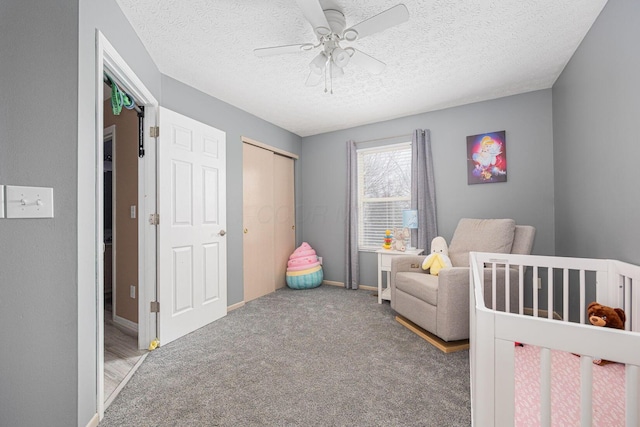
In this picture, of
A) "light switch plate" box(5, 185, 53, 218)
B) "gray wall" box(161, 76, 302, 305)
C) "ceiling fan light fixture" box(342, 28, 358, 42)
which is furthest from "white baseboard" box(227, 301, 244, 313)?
"ceiling fan light fixture" box(342, 28, 358, 42)

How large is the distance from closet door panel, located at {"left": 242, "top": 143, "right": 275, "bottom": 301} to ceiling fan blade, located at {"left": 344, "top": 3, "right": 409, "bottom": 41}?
209 centimetres

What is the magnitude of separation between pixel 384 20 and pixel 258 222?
2635mm

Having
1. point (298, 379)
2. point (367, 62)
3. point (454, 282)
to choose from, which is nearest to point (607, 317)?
point (454, 282)

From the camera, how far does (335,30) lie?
5.67 ft

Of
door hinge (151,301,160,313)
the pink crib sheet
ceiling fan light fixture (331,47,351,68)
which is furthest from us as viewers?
door hinge (151,301,160,313)

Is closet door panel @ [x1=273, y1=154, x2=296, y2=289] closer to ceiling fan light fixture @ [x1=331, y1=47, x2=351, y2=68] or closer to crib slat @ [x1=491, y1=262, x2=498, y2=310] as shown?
ceiling fan light fixture @ [x1=331, y1=47, x2=351, y2=68]

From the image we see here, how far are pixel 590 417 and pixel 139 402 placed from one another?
1988 millimetres

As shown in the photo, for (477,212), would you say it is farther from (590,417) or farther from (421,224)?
(590,417)

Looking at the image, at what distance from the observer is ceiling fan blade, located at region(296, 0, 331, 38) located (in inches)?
54.0

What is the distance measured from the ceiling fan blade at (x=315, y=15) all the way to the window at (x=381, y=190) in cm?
220

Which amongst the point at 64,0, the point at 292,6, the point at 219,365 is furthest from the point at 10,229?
the point at 292,6

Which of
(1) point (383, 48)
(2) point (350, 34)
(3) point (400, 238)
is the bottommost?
(3) point (400, 238)

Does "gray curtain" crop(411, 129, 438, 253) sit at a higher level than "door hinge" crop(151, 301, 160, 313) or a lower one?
higher

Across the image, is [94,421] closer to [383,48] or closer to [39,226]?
[39,226]
